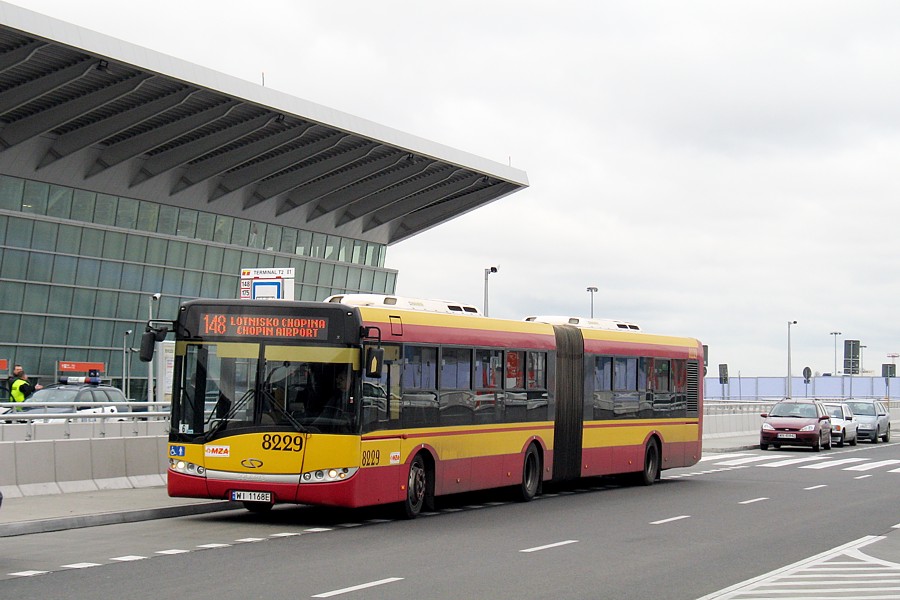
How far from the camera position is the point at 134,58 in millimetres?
46562

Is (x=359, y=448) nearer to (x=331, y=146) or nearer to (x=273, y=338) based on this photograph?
(x=273, y=338)

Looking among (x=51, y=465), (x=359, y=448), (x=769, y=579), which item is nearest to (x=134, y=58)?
(x=51, y=465)

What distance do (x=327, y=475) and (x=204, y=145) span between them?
1700 inches

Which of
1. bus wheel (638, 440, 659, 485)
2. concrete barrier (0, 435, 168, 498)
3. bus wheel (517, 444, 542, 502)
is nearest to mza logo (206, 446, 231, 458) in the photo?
concrete barrier (0, 435, 168, 498)

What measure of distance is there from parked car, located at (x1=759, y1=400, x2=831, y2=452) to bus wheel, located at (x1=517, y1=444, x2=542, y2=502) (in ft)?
66.4

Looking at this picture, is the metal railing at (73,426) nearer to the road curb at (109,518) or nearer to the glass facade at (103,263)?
the road curb at (109,518)

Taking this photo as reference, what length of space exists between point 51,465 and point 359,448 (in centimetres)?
508

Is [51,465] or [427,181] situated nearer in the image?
[51,465]

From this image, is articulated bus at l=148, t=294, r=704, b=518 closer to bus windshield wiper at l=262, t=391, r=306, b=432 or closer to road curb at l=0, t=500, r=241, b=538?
bus windshield wiper at l=262, t=391, r=306, b=432

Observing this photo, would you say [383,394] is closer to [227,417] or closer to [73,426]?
[227,417]

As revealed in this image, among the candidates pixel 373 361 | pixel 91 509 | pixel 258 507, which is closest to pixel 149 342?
pixel 91 509

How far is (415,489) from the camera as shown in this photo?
18.5m

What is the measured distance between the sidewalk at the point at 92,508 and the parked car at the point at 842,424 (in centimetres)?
3041

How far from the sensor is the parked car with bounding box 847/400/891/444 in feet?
161
